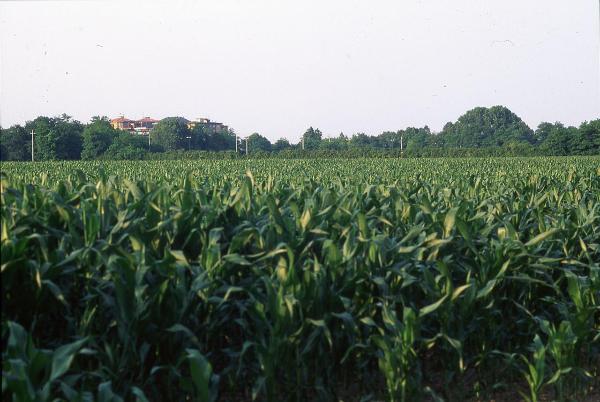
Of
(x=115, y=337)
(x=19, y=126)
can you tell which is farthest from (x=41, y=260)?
(x=19, y=126)

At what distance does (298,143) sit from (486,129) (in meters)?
38.5

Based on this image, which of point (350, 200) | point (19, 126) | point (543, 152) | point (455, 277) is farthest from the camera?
point (19, 126)

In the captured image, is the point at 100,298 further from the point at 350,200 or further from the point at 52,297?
the point at 350,200

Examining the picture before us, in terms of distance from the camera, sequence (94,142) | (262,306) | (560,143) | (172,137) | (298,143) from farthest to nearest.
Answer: (298,143), (172,137), (94,142), (560,143), (262,306)

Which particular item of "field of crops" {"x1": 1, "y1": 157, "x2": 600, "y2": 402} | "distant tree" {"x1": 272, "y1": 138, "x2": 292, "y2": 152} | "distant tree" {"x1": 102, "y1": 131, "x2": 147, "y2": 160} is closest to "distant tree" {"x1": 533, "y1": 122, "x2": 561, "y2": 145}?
"distant tree" {"x1": 272, "y1": 138, "x2": 292, "y2": 152}

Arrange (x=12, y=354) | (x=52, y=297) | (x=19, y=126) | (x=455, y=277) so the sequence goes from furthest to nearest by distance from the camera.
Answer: (x=19, y=126), (x=455, y=277), (x=52, y=297), (x=12, y=354)

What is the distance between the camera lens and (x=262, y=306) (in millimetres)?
3658

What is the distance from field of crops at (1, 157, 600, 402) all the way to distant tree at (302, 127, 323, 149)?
122755 millimetres

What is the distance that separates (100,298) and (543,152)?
8129cm

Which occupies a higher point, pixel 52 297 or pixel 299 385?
pixel 52 297

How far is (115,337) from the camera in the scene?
3.70 metres

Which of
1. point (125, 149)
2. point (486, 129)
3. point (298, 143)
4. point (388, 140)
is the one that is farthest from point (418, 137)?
point (125, 149)

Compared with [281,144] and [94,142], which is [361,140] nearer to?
[281,144]

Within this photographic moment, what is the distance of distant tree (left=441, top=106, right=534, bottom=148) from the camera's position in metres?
133
